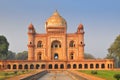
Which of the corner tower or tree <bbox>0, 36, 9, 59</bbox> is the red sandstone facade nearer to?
the corner tower

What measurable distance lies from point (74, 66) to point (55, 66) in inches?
135

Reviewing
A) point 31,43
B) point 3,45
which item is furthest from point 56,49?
point 3,45

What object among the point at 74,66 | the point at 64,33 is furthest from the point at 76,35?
the point at 74,66

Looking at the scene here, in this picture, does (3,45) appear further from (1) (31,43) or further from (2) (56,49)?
(2) (56,49)

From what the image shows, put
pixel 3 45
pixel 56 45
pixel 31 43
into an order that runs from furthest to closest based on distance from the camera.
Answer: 1. pixel 3 45
2. pixel 56 45
3. pixel 31 43

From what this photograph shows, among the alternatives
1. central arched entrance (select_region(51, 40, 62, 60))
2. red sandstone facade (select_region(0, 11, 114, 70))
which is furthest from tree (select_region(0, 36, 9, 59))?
central arched entrance (select_region(51, 40, 62, 60))

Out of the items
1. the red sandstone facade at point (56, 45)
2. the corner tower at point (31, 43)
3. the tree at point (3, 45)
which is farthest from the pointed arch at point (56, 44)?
the tree at point (3, 45)

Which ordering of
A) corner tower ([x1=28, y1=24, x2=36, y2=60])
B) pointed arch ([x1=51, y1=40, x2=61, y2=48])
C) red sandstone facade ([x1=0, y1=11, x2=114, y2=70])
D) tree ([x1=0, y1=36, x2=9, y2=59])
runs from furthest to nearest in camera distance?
1. tree ([x1=0, y1=36, x2=9, y2=59])
2. pointed arch ([x1=51, y1=40, x2=61, y2=48])
3. corner tower ([x1=28, y1=24, x2=36, y2=60])
4. red sandstone facade ([x1=0, y1=11, x2=114, y2=70])

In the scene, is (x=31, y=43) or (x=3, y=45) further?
(x=3, y=45)

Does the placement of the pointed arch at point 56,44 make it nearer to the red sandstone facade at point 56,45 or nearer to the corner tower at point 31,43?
the red sandstone facade at point 56,45

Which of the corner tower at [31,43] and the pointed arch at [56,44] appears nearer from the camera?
the corner tower at [31,43]

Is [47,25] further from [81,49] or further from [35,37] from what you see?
[81,49]

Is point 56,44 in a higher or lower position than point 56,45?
higher

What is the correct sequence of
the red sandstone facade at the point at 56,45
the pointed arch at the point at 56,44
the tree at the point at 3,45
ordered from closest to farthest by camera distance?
the red sandstone facade at the point at 56,45
the pointed arch at the point at 56,44
the tree at the point at 3,45
